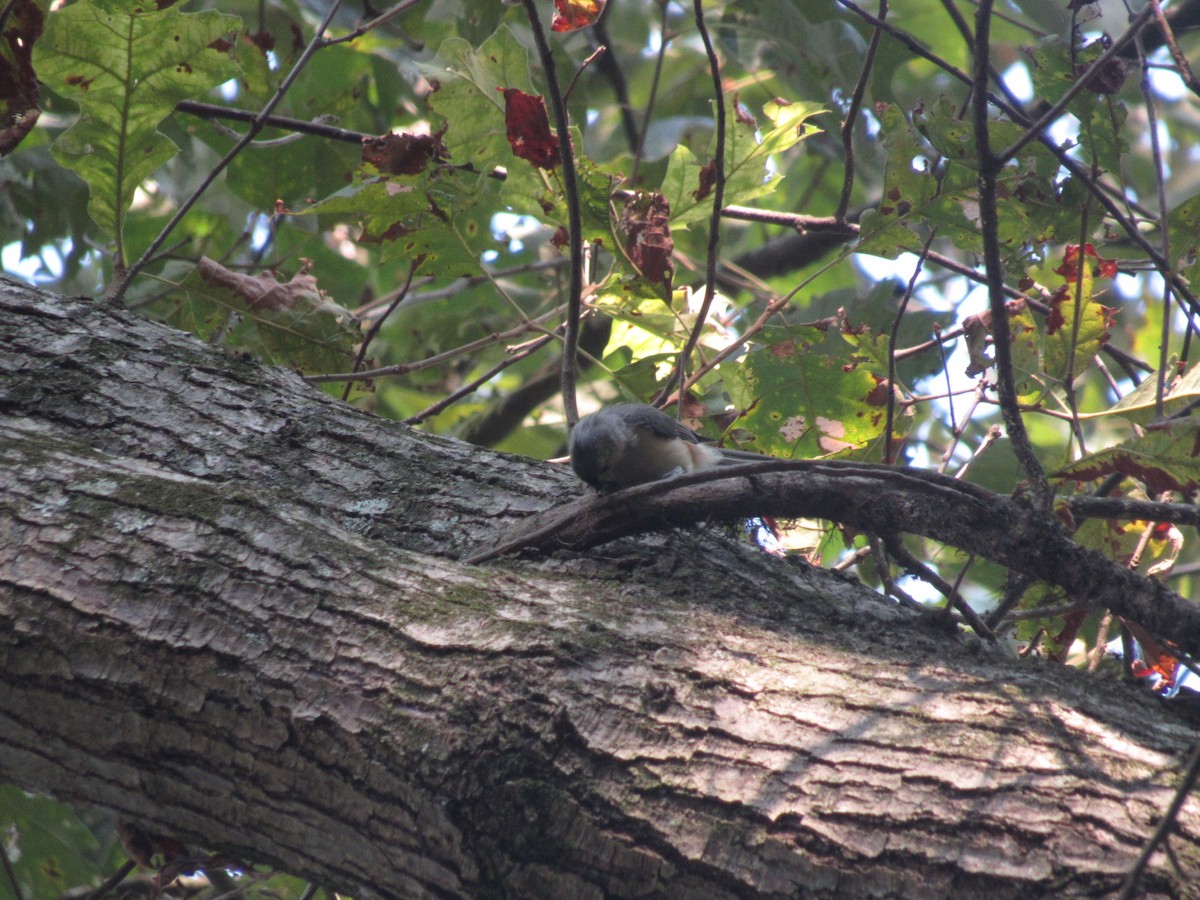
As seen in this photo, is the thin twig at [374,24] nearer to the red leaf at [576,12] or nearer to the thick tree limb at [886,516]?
the red leaf at [576,12]

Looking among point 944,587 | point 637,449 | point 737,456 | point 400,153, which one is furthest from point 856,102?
point 944,587

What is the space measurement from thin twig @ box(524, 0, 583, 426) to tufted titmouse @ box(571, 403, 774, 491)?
11cm

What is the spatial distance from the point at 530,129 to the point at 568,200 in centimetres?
38

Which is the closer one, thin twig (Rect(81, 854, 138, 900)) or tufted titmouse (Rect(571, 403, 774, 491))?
tufted titmouse (Rect(571, 403, 774, 491))

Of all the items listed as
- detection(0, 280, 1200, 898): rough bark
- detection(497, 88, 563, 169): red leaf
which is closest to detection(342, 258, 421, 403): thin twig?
detection(497, 88, 563, 169): red leaf

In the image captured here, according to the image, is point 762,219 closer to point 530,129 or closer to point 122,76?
point 530,129

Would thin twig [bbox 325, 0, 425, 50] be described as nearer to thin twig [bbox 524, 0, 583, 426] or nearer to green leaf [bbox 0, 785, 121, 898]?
thin twig [bbox 524, 0, 583, 426]

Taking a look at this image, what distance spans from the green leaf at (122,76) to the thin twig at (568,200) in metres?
1.04

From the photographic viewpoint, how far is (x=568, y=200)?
2459 mm

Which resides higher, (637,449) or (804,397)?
(804,397)

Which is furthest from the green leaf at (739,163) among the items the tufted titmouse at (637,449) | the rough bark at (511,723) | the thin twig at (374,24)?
the rough bark at (511,723)

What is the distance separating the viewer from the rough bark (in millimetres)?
1438

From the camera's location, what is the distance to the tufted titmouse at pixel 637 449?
2.68 m

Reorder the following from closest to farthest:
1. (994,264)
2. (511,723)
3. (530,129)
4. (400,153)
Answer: (511,723)
(994,264)
(530,129)
(400,153)
